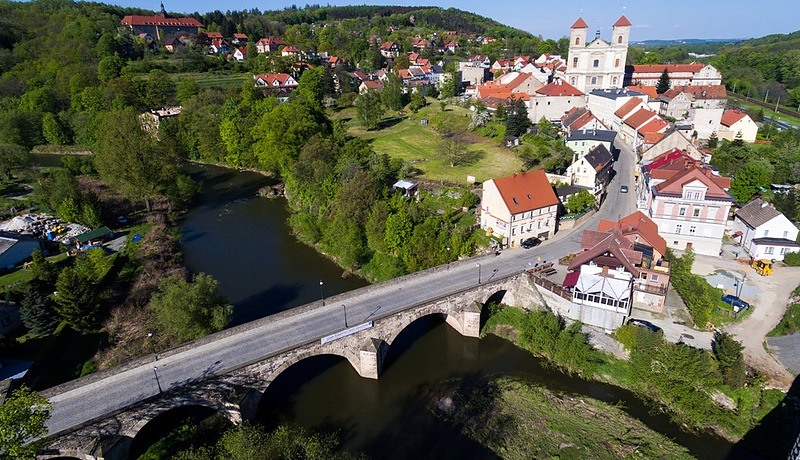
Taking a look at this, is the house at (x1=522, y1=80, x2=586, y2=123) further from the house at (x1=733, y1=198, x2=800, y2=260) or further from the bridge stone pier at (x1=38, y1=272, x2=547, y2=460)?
the bridge stone pier at (x1=38, y1=272, x2=547, y2=460)

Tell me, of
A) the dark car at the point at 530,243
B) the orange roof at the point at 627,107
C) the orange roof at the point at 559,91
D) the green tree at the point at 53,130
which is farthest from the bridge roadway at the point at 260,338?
the green tree at the point at 53,130

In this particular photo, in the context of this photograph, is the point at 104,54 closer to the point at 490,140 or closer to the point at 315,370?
the point at 490,140

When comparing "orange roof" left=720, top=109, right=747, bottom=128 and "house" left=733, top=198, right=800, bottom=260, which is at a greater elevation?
"orange roof" left=720, top=109, right=747, bottom=128

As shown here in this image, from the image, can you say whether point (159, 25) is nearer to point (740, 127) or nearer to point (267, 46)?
point (267, 46)

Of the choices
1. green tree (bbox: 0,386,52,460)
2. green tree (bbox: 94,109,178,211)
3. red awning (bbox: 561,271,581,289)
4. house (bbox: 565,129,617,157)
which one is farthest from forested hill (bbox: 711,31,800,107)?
green tree (bbox: 0,386,52,460)

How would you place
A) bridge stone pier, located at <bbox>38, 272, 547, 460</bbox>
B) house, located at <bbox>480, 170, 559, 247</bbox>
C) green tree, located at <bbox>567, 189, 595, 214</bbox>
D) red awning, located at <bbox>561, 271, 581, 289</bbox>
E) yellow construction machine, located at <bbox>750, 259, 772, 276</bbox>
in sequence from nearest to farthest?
bridge stone pier, located at <bbox>38, 272, 547, 460</bbox>, red awning, located at <bbox>561, 271, 581, 289</bbox>, yellow construction machine, located at <bbox>750, 259, 772, 276</bbox>, house, located at <bbox>480, 170, 559, 247</bbox>, green tree, located at <bbox>567, 189, 595, 214</bbox>

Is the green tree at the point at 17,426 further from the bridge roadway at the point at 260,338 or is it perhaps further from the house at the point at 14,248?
the house at the point at 14,248

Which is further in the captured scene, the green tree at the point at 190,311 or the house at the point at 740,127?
the house at the point at 740,127
